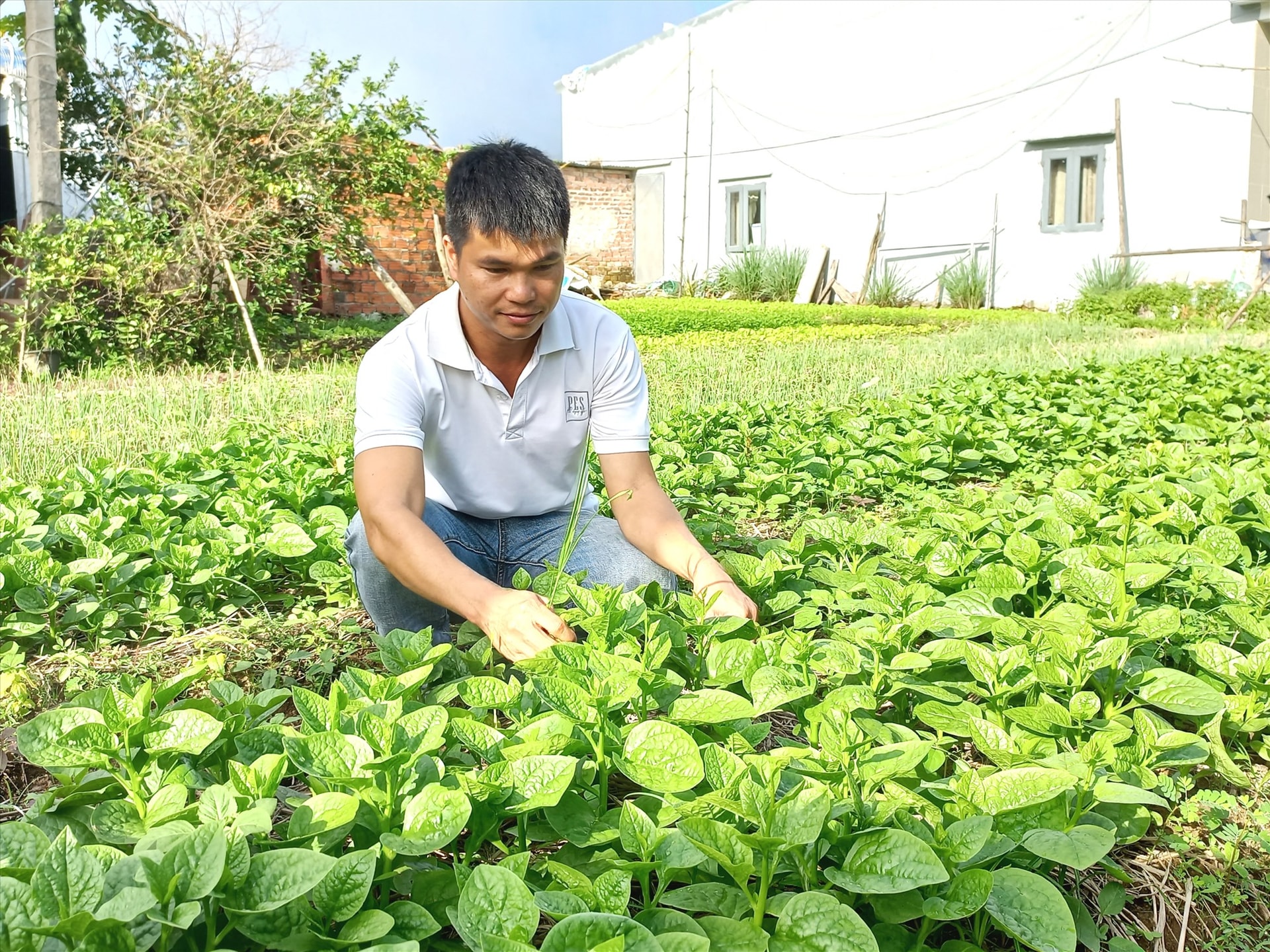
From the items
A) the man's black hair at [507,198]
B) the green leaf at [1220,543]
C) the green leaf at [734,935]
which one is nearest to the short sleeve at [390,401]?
the man's black hair at [507,198]

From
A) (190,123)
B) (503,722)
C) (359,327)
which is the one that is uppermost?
(190,123)

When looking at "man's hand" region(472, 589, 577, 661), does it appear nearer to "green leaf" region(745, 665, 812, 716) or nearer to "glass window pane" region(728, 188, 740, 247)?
"green leaf" region(745, 665, 812, 716)

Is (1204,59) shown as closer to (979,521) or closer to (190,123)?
(190,123)

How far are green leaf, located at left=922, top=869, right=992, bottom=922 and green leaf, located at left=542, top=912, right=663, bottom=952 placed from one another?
0.38m

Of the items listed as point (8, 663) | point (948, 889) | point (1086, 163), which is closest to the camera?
point (948, 889)

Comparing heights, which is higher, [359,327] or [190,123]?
[190,123]

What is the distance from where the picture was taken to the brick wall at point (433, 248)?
1162 centimetres

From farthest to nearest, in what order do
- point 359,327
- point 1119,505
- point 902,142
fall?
1. point 902,142
2. point 359,327
3. point 1119,505

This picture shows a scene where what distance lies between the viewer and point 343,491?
349 centimetres

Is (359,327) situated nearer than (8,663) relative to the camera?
No

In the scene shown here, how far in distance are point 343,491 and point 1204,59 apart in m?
12.3

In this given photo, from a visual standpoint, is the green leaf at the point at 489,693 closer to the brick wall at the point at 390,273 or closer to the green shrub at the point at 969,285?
the brick wall at the point at 390,273

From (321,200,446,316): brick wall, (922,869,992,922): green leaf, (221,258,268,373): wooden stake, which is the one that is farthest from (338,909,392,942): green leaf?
(321,200,446,316): brick wall

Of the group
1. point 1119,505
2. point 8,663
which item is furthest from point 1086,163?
point 8,663
